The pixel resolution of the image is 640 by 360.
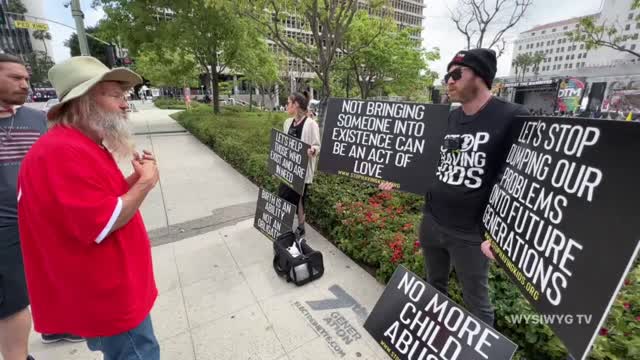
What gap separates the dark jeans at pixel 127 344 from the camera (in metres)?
1.47

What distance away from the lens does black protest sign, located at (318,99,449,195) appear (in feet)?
8.00

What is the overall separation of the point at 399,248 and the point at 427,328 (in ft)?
4.12

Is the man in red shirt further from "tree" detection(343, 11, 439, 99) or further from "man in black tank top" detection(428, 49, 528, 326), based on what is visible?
"tree" detection(343, 11, 439, 99)

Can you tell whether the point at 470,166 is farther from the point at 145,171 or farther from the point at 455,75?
the point at 145,171

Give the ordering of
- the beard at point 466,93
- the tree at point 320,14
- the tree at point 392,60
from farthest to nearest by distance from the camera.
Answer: the tree at point 392,60, the tree at point 320,14, the beard at point 466,93

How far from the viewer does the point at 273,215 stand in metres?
3.70

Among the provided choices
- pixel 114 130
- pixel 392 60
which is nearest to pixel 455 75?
pixel 114 130

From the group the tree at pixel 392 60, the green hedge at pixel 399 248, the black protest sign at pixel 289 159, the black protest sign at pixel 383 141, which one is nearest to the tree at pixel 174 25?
the tree at pixel 392 60

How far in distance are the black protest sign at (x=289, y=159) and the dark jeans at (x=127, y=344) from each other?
7.06 feet

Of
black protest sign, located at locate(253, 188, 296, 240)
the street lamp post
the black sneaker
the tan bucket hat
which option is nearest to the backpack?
black protest sign, located at locate(253, 188, 296, 240)

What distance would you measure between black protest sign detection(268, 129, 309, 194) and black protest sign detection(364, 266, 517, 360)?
1792 millimetres

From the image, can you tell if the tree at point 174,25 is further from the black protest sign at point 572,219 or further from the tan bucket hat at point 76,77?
the black protest sign at point 572,219

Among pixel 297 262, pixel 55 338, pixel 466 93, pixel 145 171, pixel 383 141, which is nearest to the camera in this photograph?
pixel 145 171

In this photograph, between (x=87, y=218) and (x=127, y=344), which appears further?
(x=127, y=344)
